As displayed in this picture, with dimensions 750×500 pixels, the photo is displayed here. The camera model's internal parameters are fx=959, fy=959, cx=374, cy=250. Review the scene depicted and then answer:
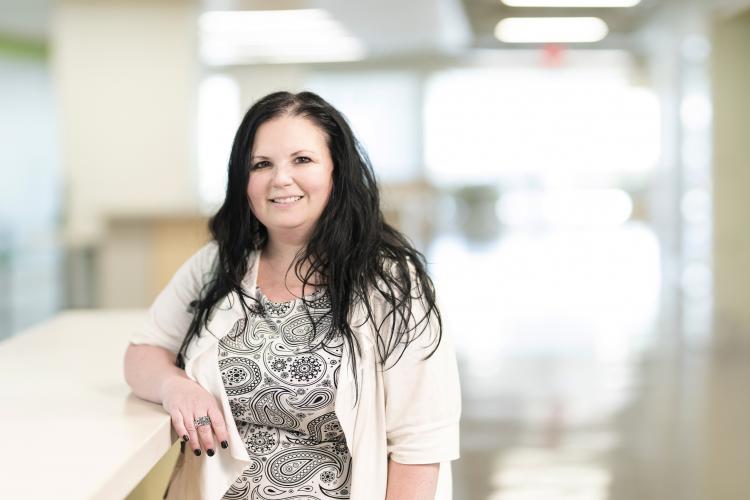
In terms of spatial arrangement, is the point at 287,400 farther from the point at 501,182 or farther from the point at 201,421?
the point at 501,182

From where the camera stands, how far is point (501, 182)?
2086 cm

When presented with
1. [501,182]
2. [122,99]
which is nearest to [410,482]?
[122,99]

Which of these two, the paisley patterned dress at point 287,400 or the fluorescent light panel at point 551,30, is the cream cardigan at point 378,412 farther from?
the fluorescent light panel at point 551,30

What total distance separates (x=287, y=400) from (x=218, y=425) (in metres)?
0.13

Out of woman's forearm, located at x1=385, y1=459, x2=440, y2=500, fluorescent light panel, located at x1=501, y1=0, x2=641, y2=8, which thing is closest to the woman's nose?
woman's forearm, located at x1=385, y1=459, x2=440, y2=500

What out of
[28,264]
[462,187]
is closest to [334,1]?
[28,264]

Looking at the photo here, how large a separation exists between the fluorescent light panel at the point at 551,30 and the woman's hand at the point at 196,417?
1087 cm

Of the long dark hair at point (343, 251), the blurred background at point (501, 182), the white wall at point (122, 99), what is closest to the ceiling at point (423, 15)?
the blurred background at point (501, 182)

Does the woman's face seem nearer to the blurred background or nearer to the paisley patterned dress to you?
the paisley patterned dress

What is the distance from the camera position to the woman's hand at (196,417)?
172cm

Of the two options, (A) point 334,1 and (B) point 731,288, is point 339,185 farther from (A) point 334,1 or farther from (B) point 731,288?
(A) point 334,1

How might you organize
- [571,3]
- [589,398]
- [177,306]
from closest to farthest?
1. [177,306]
2. [589,398]
3. [571,3]

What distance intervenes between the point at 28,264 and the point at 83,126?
3695mm

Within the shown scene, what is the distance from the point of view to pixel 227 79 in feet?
65.8
